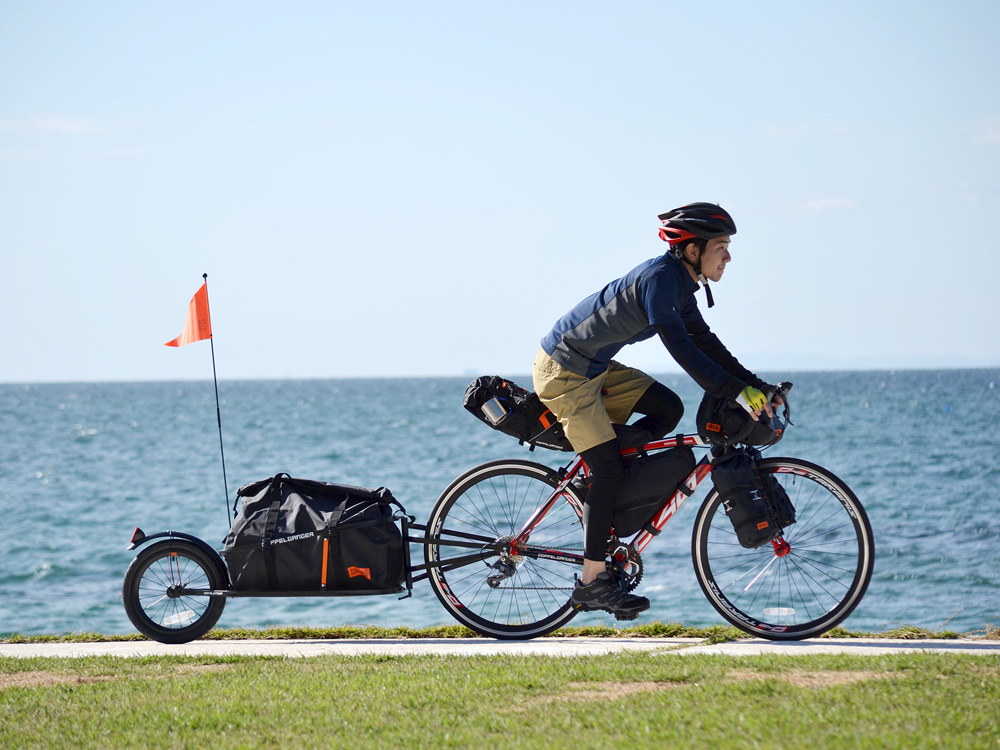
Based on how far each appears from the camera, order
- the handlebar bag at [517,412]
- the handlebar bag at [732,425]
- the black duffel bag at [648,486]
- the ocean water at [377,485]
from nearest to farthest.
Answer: the handlebar bag at [732,425] → the black duffel bag at [648,486] → the handlebar bag at [517,412] → the ocean water at [377,485]

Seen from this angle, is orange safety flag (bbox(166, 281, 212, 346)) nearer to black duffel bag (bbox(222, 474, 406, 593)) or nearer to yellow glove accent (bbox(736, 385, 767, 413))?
black duffel bag (bbox(222, 474, 406, 593))

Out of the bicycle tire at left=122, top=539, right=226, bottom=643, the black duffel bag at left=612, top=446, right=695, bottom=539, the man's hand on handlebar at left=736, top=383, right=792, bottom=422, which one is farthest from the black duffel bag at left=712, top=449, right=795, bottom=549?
the bicycle tire at left=122, top=539, right=226, bottom=643

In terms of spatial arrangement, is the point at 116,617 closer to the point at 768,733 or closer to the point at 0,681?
the point at 0,681

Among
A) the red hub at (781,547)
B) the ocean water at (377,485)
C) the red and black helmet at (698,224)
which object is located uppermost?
the red and black helmet at (698,224)

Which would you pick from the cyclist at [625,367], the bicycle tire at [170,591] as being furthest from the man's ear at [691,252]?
the bicycle tire at [170,591]

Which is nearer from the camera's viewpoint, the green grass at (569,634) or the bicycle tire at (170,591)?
the green grass at (569,634)

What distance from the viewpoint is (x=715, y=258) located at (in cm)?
530

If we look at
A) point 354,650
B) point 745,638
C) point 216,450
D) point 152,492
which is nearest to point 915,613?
point 745,638

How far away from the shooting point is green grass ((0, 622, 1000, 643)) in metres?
5.66

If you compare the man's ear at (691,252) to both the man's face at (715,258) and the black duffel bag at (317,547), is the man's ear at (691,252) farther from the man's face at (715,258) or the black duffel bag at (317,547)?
the black duffel bag at (317,547)

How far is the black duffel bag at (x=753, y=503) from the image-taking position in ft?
17.2

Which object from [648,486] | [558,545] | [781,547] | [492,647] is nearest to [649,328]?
[648,486]

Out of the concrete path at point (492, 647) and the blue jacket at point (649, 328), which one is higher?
the blue jacket at point (649, 328)

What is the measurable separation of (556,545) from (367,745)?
2.42 m
